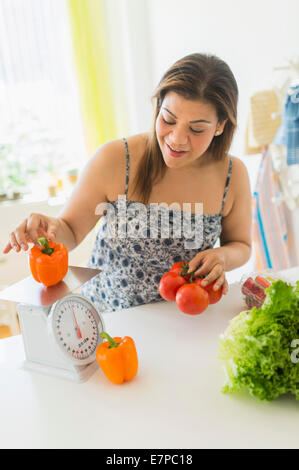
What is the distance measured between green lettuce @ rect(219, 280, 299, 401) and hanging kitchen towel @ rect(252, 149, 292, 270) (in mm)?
1406

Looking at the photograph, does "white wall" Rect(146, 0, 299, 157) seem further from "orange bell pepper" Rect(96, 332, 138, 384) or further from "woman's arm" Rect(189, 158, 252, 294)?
"orange bell pepper" Rect(96, 332, 138, 384)

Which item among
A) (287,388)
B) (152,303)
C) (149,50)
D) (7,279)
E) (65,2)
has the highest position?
(65,2)

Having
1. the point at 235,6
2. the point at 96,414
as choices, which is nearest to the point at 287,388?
the point at 96,414

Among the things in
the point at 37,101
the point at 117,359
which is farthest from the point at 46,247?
the point at 37,101

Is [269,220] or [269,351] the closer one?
[269,351]

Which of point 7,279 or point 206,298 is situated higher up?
point 206,298

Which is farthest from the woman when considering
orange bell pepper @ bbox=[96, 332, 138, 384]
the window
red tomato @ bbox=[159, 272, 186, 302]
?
the window

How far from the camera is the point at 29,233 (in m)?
1.14

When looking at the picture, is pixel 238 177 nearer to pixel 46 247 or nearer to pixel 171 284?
pixel 171 284

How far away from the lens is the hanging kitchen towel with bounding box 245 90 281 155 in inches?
82.0

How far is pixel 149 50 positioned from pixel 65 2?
32.2 inches

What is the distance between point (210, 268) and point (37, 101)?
3.01 m

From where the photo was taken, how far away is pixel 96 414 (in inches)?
35.5
